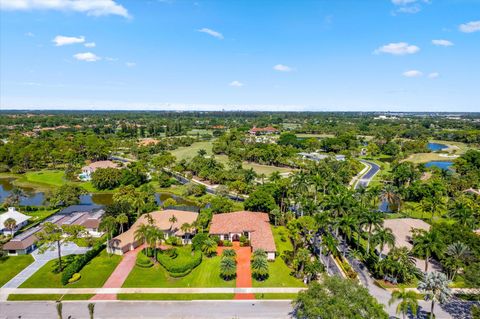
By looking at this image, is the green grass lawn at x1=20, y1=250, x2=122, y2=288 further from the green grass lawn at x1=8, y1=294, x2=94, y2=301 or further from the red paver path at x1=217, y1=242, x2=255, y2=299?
the red paver path at x1=217, y1=242, x2=255, y2=299

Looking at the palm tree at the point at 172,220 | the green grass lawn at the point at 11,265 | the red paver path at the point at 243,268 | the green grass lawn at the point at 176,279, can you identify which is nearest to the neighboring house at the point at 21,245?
the green grass lawn at the point at 11,265

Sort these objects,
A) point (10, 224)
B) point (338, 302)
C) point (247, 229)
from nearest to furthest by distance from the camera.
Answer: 1. point (338, 302)
2. point (247, 229)
3. point (10, 224)

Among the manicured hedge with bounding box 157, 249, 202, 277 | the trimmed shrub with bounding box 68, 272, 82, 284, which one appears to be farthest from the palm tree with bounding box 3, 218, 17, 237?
the manicured hedge with bounding box 157, 249, 202, 277

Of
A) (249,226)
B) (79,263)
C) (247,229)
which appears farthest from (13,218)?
(249,226)

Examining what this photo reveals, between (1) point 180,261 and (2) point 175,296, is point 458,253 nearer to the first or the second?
(2) point 175,296

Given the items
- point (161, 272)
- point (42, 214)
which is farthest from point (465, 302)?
point (42, 214)

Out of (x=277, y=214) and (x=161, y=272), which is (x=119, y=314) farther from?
(x=277, y=214)
